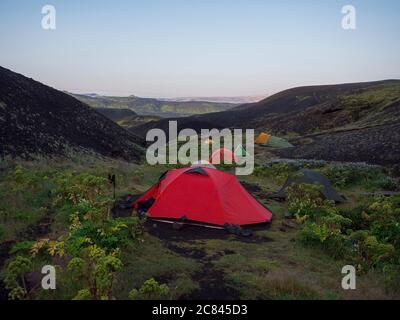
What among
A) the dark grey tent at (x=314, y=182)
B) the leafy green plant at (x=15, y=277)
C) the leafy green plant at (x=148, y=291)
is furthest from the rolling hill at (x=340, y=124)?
the leafy green plant at (x=15, y=277)

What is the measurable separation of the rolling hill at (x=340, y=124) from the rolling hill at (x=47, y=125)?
15791 mm

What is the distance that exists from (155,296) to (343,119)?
51633mm

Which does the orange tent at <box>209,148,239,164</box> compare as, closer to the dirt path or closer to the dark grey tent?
the dark grey tent

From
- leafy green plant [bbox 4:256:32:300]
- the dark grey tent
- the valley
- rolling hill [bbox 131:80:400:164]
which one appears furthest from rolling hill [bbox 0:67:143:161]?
rolling hill [bbox 131:80:400:164]

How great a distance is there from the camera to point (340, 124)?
51.5m

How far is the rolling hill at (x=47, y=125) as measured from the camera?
1903 centimetres

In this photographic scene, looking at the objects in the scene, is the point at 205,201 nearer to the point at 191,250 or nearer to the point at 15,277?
the point at 191,250

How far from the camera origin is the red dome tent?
10.9 meters


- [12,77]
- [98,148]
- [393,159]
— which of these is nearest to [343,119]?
[393,159]

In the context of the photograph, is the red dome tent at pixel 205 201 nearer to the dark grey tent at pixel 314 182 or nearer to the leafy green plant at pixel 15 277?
the dark grey tent at pixel 314 182

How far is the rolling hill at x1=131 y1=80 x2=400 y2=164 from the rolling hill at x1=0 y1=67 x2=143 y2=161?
15.8 m

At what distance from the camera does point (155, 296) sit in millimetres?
5965

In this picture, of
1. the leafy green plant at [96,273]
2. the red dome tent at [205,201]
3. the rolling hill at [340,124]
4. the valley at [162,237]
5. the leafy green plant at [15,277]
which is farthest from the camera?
the rolling hill at [340,124]

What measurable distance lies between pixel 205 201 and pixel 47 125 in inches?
617
